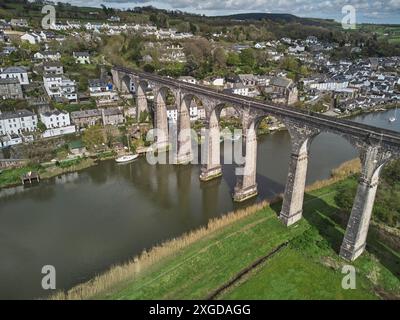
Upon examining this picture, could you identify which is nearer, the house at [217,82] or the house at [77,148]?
the house at [77,148]

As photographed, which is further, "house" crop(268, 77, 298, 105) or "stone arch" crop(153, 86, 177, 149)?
"house" crop(268, 77, 298, 105)

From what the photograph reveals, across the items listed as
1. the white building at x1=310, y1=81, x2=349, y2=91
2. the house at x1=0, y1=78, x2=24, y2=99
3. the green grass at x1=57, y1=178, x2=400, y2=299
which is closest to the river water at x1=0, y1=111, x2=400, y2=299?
the green grass at x1=57, y1=178, x2=400, y2=299

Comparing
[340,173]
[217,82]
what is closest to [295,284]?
[340,173]

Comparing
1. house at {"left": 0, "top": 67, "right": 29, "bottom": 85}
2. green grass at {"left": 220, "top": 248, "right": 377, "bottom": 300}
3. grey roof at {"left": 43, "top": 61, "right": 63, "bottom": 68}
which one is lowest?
green grass at {"left": 220, "top": 248, "right": 377, "bottom": 300}

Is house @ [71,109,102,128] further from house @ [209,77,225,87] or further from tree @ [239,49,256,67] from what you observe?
tree @ [239,49,256,67]

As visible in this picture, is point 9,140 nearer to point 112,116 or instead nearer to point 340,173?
point 112,116

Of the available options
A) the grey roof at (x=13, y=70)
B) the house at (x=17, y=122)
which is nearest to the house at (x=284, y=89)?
the house at (x=17, y=122)

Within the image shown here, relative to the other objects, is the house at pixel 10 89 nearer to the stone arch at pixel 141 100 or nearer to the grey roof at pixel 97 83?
the grey roof at pixel 97 83
